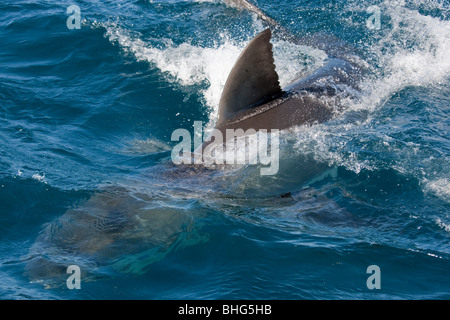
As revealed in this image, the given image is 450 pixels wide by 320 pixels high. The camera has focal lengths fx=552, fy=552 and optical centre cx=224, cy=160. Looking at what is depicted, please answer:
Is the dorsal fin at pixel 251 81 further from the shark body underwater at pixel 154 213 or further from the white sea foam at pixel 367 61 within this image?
the white sea foam at pixel 367 61

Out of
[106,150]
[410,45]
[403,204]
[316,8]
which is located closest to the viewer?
[403,204]

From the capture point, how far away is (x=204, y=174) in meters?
7.62

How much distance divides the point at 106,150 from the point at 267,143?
2.67 metres

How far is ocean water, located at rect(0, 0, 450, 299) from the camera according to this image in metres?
5.88

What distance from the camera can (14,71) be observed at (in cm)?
1140

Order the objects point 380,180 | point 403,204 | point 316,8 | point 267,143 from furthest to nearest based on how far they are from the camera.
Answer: point 316,8, point 267,143, point 380,180, point 403,204

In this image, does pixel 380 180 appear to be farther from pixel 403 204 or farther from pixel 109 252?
pixel 109 252

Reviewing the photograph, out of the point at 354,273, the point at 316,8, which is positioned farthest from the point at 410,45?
the point at 354,273
